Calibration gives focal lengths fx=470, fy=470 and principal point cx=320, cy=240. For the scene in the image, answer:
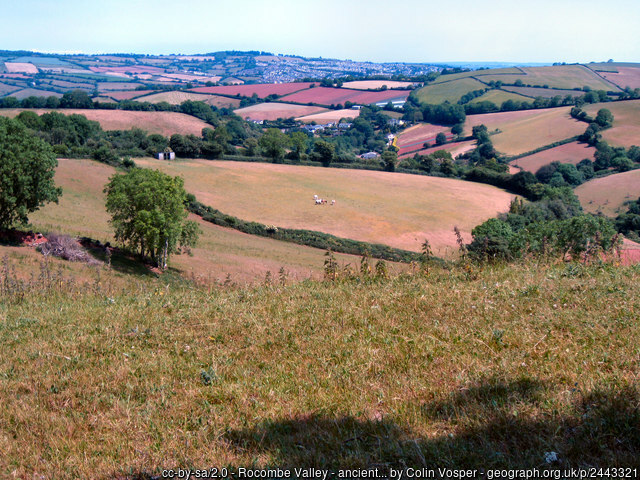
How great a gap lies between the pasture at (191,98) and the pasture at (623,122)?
401 ft

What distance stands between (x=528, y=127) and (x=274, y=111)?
88348 millimetres

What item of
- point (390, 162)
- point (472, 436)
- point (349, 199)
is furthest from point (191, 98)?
point (472, 436)

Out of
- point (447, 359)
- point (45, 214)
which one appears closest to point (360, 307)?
point (447, 359)

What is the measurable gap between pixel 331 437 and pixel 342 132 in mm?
154561

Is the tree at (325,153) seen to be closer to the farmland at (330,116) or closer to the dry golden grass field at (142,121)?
the dry golden grass field at (142,121)

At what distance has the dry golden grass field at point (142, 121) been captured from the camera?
117 meters

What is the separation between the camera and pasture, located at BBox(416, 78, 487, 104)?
17888cm

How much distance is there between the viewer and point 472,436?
386 centimetres

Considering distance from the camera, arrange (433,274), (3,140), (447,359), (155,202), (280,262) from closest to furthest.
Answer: (447,359) < (433,274) < (3,140) < (155,202) < (280,262)

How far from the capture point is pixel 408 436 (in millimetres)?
3928

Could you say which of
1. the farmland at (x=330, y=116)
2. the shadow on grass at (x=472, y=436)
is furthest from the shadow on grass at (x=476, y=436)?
the farmland at (x=330, y=116)

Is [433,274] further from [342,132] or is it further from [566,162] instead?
[342,132]

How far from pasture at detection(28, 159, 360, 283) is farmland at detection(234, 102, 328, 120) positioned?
112764 mm

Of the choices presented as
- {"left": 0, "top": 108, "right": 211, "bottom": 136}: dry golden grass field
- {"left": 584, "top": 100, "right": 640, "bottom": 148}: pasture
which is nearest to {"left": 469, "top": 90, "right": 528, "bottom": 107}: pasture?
{"left": 584, "top": 100, "right": 640, "bottom": 148}: pasture
